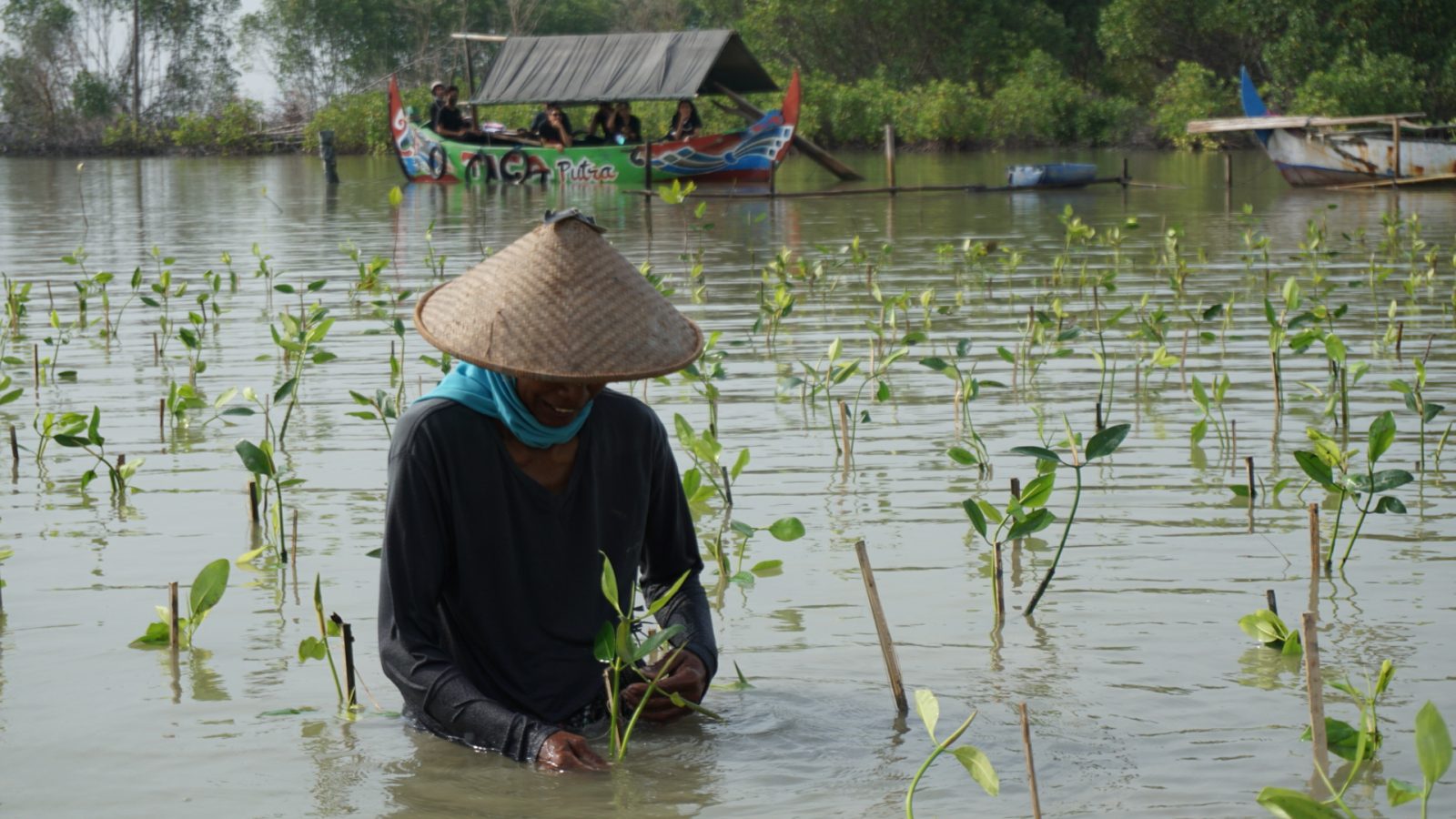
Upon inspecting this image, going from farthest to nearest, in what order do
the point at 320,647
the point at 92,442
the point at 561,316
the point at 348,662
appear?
the point at 92,442, the point at 320,647, the point at 348,662, the point at 561,316

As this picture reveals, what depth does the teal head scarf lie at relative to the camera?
2566 millimetres

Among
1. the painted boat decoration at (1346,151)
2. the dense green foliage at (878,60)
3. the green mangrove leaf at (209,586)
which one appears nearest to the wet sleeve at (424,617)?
the green mangrove leaf at (209,586)

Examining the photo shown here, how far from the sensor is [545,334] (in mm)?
2438

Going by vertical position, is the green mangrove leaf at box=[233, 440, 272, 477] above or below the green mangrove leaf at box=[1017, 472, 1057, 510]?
above

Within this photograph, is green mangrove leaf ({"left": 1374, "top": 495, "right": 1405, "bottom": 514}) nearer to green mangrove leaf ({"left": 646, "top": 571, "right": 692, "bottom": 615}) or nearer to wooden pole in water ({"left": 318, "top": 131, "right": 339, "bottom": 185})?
green mangrove leaf ({"left": 646, "top": 571, "right": 692, "bottom": 615})

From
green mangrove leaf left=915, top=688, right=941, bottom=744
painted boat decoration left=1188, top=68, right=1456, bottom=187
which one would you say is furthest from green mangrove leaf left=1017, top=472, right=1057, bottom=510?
painted boat decoration left=1188, top=68, right=1456, bottom=187

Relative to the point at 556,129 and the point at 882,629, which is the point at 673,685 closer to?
the point at 882,629

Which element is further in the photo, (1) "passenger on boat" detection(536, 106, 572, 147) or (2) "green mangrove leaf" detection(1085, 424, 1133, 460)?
(1) "passenger on boat" detection(536, 106, 572, 147)

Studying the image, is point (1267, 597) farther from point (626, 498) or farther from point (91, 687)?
point (91, 687)

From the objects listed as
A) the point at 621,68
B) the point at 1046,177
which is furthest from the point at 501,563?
the point at 621,68

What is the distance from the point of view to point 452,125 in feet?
76.3

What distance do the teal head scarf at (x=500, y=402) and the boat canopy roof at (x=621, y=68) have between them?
61.2 ft

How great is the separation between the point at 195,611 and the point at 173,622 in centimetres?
15

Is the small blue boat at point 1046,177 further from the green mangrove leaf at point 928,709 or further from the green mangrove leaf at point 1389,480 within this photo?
the green mangrove leaf at point 928,709
